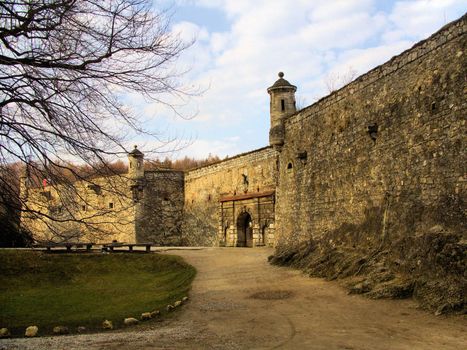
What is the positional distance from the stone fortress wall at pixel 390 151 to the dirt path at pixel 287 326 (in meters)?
2.06

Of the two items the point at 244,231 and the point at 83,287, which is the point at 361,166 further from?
the point at 244,231

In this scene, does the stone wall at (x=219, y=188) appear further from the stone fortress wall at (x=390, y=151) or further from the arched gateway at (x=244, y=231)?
the stone fortress wall at (x=390, y=151)

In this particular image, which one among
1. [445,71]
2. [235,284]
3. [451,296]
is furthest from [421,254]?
[235,284]

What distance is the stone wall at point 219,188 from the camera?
22812 mm

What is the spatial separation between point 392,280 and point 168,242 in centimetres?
2135

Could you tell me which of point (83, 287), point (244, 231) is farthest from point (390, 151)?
point (244, 231)

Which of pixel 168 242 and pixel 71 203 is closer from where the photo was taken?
pixel 71 203

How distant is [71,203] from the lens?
715 centimetres

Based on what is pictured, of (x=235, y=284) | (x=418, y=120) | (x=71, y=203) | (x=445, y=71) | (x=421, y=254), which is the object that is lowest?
(x=235, y=284)

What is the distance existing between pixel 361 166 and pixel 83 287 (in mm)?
9589

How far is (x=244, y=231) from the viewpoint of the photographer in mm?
24406

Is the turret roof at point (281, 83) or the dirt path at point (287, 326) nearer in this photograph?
the dirt path at point (287, 326)

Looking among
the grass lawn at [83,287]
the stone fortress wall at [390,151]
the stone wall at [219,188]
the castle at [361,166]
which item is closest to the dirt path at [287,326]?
the grass lawn at [83,287]

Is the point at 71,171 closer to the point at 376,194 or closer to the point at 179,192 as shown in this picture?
the point at 376,194
